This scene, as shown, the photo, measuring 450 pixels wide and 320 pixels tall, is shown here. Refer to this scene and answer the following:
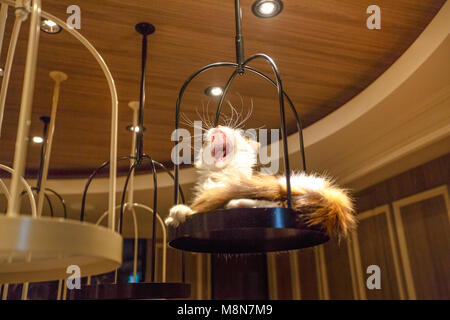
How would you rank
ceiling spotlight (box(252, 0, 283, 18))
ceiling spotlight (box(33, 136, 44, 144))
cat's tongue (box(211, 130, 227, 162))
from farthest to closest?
1. ceiling spotlight (box(33, 136, 44, 144))
2. ceiling spotlight (box(252, 0, 283, 18))
3. cat's tongue (box(211, 130, 227, 162))

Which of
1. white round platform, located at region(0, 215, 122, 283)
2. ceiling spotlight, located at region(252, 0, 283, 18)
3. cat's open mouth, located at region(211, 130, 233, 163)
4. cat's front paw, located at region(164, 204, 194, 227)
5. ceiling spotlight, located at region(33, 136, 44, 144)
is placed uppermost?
ceiling spotlight, located at region(33, 136, 44, 144)

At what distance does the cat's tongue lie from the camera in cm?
102

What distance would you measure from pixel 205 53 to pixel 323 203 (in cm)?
145

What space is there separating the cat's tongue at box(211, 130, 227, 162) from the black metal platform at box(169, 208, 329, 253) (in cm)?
21

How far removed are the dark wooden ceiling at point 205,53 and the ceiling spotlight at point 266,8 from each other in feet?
0.12

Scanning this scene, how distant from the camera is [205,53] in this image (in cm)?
209

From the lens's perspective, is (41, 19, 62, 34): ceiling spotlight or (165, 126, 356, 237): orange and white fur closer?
(165, 126, 356, 237): orange and white fur

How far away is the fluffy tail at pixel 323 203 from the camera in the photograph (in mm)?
832

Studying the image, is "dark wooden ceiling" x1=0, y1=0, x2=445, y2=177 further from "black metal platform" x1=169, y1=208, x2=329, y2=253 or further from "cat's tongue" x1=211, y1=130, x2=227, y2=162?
"black metal platform" x1=169, y1=208, x2=329, y2=253

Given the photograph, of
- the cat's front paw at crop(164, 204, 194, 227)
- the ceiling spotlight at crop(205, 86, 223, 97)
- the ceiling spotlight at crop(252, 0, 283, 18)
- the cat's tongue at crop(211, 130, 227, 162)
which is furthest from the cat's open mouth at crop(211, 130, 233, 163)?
the ceiling spotlight at crop(205, 86, 223, 97)

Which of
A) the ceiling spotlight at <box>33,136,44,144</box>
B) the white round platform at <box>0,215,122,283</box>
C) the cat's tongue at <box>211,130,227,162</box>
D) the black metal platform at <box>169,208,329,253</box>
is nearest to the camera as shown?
the white round platform at <box>0,215,122,283</box>

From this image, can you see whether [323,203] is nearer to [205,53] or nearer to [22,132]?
[22,132]

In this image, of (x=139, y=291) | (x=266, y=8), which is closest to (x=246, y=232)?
(x=139, y=291)
